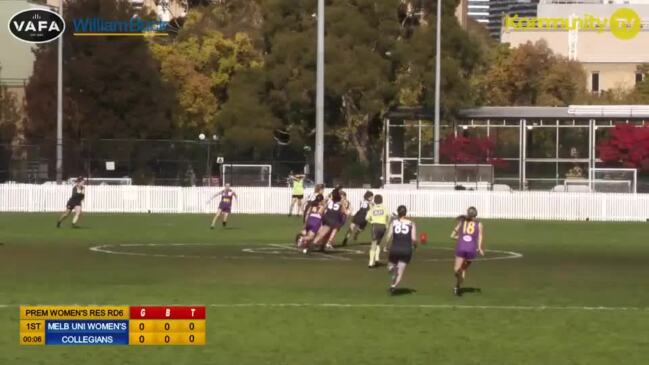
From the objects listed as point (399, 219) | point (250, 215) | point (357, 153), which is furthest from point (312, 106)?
point (399, 219)

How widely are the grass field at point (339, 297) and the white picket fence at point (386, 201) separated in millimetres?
11241

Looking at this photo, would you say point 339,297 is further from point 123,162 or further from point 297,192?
point 123,162

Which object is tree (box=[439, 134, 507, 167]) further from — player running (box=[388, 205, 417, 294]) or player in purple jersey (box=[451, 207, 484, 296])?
player running (box=[388, 205, 417, 294])

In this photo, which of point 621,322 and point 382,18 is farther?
point 382,18

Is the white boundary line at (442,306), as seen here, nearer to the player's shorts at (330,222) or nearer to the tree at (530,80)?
the player's shorts at (330,222)

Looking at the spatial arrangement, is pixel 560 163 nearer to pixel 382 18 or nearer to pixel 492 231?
pixel 382 18

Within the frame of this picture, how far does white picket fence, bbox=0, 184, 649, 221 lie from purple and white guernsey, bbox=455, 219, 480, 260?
2901cm

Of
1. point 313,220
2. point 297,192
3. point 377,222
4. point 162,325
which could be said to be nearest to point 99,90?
point 297,192

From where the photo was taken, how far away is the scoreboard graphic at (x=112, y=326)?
1491 centimetres

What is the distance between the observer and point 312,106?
258ft

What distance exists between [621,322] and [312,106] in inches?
2243

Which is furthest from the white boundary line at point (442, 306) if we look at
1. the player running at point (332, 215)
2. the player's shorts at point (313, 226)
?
the player's shorts at point (313, 226)

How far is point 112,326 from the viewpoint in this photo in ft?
49.4

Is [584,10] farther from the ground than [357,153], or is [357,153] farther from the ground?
[584,10]
